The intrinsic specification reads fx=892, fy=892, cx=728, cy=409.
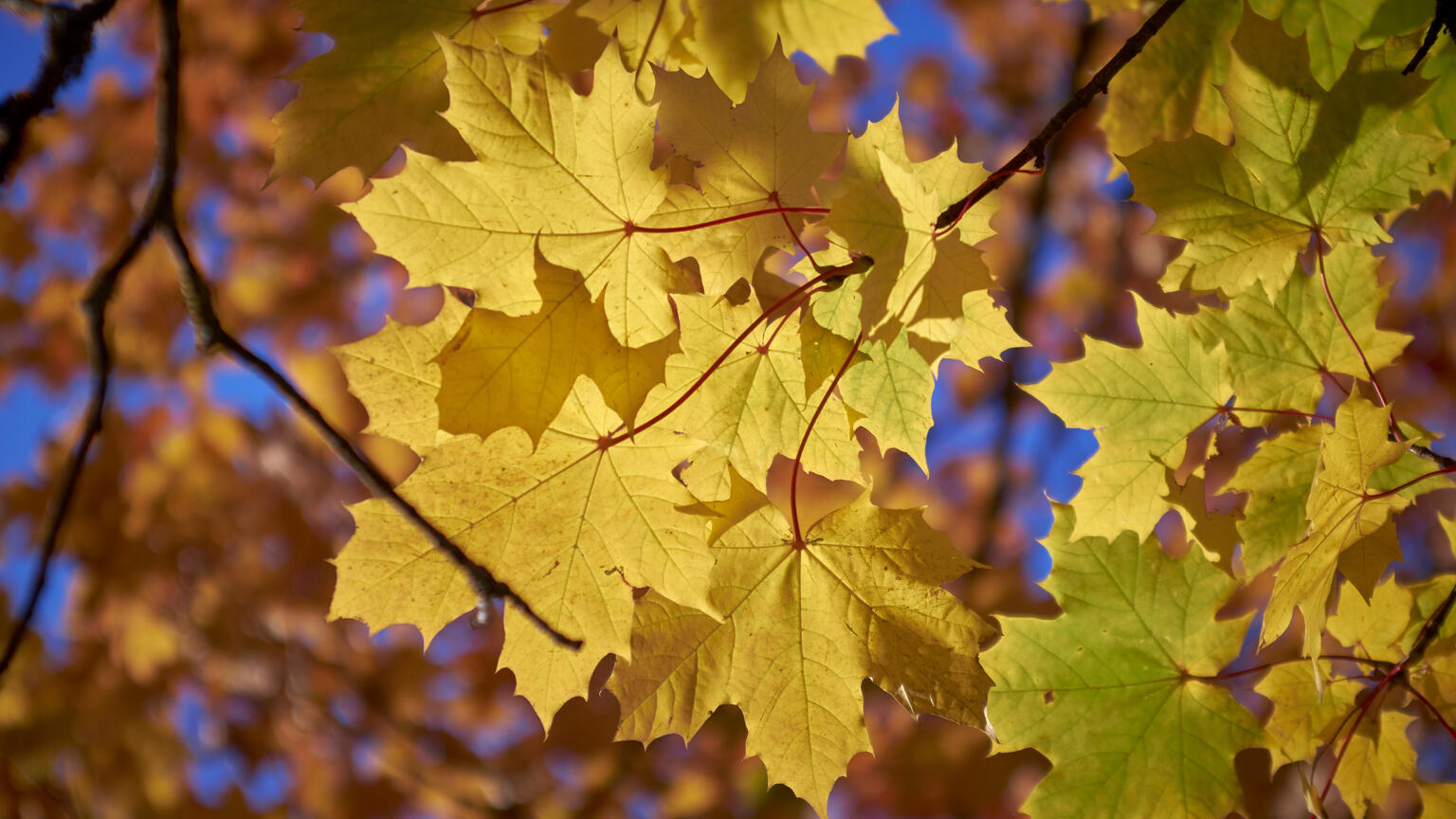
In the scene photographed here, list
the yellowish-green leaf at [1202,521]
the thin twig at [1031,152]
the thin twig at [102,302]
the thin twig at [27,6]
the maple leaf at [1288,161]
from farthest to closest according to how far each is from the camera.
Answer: the yellowish-green leaf at [1202,521] < the maple leaf at [1288,161] < the thin twig at [1031,152] < the thin twig at [27,6] < the thin twig at [102,302]

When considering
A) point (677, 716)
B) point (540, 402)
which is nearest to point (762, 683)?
point (677, 716)

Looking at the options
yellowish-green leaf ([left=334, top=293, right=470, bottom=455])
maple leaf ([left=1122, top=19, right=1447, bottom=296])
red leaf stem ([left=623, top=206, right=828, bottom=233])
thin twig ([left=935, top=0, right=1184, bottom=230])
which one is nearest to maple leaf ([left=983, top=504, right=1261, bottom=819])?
maple leaf ([left=1122, top=19, right=1447, bottom=296])

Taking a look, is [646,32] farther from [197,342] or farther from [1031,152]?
[197,342]

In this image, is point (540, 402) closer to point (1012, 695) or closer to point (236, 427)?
point (1012, 695)

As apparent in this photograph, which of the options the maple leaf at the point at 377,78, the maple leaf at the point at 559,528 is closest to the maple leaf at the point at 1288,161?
the maple leaf at the point at 559,528

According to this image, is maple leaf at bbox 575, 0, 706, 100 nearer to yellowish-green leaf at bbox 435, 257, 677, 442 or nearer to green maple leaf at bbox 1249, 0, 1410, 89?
yellowish-green leaf at bbox 435, 257, 677, 442

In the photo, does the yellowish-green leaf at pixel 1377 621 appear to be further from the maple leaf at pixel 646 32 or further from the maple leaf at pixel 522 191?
the maple leaf at pixel 646 32
